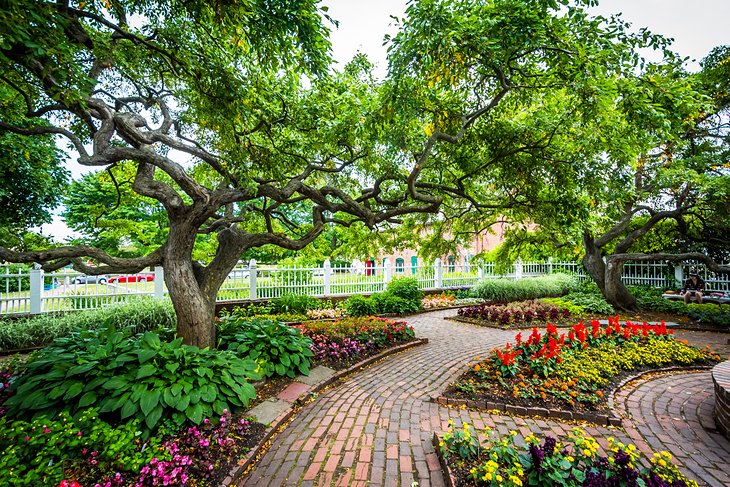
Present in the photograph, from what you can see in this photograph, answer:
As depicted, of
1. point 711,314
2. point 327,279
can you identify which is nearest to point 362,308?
point 327,279

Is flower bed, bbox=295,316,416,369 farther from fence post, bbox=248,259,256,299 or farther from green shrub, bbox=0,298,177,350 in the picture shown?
fence post, bbox=248,259,256,299

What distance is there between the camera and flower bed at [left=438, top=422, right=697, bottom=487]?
2075 millimetres

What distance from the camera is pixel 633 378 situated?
14.8ft

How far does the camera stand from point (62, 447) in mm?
2275

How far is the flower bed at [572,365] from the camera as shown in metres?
3.69

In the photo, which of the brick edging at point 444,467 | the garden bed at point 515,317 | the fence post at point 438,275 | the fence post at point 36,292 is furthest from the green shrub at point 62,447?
the fence post at point 438,275

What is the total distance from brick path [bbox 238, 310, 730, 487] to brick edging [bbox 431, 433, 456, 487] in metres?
0.05

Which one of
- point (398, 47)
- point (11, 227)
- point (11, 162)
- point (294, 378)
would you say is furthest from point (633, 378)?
point (11, 227)

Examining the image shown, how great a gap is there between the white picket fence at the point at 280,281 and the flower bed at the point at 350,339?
4.98m

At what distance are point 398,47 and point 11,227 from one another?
45.5 feet

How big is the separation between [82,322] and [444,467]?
795cm

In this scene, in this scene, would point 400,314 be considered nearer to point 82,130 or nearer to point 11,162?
point 82,130

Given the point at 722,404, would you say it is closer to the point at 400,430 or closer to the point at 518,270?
the point at 400,430

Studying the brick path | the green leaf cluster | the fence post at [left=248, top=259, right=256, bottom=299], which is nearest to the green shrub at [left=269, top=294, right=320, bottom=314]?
the fence post at [left=248, top=259, right=256, bottom=299]
